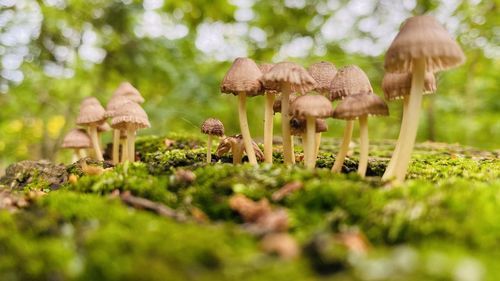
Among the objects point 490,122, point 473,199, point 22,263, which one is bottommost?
point 22,263

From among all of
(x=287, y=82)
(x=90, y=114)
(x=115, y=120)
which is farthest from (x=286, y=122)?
A: (x=90, y=114)

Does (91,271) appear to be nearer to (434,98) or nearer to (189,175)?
(189,175)

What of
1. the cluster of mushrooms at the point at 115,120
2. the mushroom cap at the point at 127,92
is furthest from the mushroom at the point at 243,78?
the mushroom cap at the point at 127,92

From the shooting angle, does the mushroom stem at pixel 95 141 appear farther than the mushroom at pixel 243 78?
Yes

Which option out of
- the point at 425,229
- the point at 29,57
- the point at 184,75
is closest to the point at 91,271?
the point at 425,229

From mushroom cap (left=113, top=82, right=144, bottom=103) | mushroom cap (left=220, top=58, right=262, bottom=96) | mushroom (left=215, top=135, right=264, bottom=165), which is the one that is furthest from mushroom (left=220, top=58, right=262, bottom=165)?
mushroom cap (left=113, top=82, right=144, bottom=103)

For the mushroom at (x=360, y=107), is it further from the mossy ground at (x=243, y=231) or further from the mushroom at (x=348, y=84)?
the mossy ground at (x=243, y=231)

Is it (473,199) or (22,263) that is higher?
(473,199)
